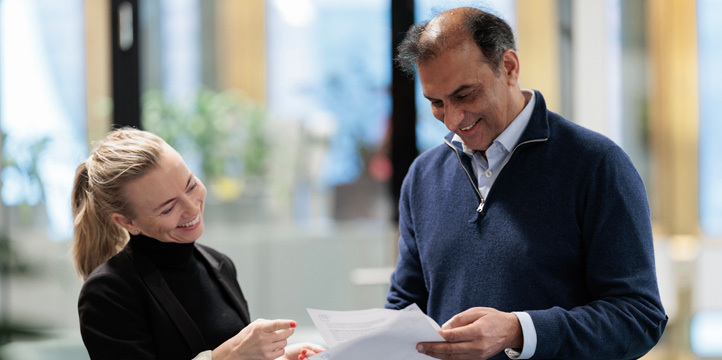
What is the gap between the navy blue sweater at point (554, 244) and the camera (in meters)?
1.47

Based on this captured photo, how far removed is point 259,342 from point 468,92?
0.69m

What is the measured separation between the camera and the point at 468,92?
62.6 inches

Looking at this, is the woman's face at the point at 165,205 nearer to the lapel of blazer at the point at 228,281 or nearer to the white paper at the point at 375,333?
the lapel of blazer at the point at 228,281

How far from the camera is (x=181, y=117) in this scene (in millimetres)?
3375

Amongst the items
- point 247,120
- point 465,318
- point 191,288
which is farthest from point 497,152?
point 247,120

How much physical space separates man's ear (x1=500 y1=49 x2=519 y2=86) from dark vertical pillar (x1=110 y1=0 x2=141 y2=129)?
217cm

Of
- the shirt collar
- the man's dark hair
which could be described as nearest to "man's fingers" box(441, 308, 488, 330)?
the shirt collar

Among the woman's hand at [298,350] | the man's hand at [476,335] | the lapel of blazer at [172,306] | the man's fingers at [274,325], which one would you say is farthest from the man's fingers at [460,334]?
the lapel of blazer at [172,306]

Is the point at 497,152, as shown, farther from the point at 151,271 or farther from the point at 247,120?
the point at 247,120

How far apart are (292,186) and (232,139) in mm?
357

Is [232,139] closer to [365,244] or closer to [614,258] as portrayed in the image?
[365,244]

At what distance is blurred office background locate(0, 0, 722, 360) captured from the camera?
3279 mm

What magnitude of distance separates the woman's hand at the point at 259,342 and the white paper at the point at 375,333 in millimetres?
92

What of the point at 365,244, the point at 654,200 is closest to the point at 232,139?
the point at 365,244
